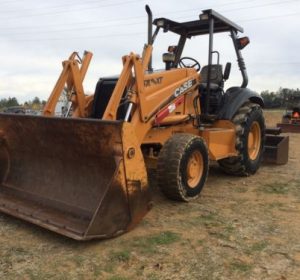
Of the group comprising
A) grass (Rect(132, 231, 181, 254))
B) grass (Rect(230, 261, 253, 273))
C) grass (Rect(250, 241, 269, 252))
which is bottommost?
grass (Rect(230, 261, 253, 273))

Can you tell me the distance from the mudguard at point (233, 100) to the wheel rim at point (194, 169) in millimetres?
1281

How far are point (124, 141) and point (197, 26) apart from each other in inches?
136

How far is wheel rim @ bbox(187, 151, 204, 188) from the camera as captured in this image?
17.4 feet

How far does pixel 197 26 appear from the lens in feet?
22.6

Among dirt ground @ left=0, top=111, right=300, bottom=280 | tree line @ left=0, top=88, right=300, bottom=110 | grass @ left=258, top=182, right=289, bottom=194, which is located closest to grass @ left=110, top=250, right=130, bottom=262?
dirt ground @ left=0, top=111, right=300, bottom=280

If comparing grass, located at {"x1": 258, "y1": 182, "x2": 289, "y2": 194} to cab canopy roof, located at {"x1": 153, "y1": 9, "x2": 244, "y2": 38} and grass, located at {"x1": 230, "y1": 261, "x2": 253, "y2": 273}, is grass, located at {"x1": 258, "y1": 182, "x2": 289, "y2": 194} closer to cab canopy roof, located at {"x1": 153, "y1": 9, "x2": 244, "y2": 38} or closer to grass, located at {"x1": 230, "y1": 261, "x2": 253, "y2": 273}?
cab canopy roof, located at {"x1": 153, "y1": 9, "x2": 244, "y2": 38}

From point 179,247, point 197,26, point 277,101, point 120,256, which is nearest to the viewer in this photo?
point 120,256

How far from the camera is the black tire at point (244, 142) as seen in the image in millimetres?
6582

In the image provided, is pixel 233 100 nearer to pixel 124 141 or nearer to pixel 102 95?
pixel 102 95

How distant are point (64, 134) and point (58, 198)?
2.29 ft

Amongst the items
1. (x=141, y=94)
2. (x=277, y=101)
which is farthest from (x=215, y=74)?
(x=277, y=101)

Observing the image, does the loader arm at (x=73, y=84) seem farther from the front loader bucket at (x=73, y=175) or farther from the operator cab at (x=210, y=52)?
the operator cab at (x=210, y=52)

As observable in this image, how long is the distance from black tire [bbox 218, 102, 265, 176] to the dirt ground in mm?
1326

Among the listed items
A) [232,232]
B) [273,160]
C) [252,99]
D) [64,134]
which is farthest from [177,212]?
[273,160]
